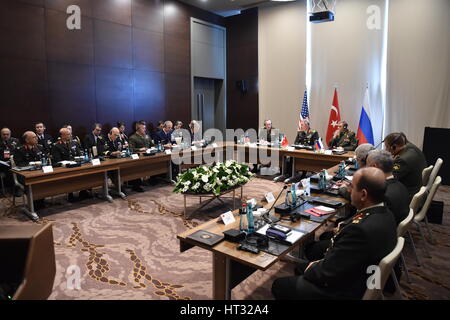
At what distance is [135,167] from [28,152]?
5.69 ft

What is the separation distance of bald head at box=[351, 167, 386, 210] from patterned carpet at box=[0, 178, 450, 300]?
1.29 metres

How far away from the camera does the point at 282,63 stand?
8.96 meters

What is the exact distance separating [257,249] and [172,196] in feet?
12.7

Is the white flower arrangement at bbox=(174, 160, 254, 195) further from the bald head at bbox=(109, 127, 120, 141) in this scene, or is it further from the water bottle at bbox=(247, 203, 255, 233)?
the bald head at bbox=(109, 127, 120, 141)

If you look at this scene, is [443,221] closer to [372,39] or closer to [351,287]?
[351,287]

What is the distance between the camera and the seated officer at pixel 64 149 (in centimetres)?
536

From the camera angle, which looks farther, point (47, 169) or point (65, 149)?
point (65, 149)

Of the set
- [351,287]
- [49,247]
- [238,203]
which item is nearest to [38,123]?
[238,203]

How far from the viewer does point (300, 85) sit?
872 centimetres

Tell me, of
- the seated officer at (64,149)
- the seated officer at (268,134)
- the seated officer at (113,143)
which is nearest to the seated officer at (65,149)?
the seated officer at (64,149)

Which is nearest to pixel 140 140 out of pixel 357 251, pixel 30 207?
pixel 30 207

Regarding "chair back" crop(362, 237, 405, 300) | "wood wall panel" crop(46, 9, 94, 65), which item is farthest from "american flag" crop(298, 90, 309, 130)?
"chair back" crop(362, 237, 405, 300)

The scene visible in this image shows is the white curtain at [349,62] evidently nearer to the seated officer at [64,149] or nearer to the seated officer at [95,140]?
the seated officer at [95,140]

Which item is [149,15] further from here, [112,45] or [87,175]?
[87,175]
